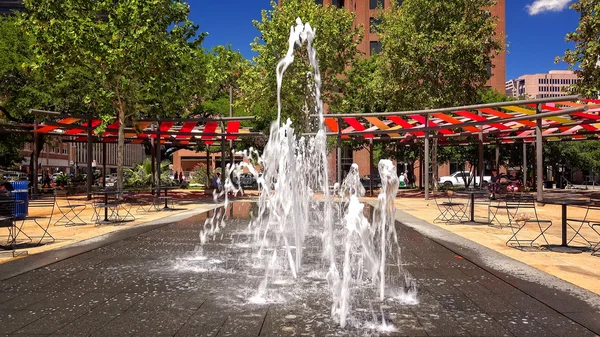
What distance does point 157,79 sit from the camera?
64.3 feet

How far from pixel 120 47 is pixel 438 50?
15.5 metres

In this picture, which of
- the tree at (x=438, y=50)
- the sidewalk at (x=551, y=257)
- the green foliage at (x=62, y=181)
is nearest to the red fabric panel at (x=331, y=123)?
the tree at (x=438, y=50)

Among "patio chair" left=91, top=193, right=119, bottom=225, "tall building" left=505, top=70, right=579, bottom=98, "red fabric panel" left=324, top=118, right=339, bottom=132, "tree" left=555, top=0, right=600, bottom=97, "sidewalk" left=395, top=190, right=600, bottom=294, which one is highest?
"tall building" left=505, top=70, right=579, bottom=98

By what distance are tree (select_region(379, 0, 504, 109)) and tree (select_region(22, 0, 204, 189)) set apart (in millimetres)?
10782

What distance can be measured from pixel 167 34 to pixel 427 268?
680 inches

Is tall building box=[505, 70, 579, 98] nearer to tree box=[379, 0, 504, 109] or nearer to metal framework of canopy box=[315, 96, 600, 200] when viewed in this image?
metal framework of canopy box=[315, 96, 600, 200]

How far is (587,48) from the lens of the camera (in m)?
16.8

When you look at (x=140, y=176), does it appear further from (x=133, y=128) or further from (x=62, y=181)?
(x=133, y=128)


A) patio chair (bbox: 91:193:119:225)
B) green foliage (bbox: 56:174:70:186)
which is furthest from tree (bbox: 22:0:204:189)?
green foliage (bbox: 56:174:70:186)

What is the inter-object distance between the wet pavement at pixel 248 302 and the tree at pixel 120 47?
1271 centimetres

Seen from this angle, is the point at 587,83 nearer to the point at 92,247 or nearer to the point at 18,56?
the point at 92,247

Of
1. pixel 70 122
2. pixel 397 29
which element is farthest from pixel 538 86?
pixel 70 122

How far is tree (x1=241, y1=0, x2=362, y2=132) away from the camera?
28.6 meters

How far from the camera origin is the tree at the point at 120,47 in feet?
59.3
